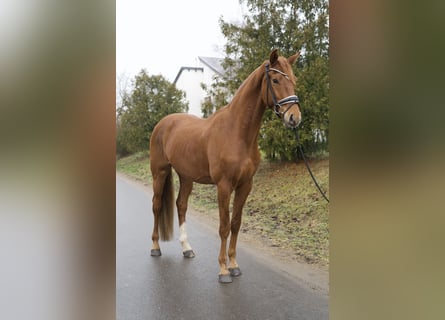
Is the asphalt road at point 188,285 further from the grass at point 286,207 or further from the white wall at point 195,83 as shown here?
the white wall at point 195,83

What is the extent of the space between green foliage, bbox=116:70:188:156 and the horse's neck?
558 millimetres

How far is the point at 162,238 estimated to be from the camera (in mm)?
2748

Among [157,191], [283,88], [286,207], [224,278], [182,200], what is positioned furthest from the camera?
[286,207]

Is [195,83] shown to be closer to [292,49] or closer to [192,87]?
[192,87]

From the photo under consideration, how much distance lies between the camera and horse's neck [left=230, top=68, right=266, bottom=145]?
214 centimetres

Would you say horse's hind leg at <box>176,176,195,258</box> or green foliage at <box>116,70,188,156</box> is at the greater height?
green foliage at <box>116,70,188,156</box>

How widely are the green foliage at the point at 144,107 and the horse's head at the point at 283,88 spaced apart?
767 mm

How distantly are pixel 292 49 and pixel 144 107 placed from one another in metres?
1.45

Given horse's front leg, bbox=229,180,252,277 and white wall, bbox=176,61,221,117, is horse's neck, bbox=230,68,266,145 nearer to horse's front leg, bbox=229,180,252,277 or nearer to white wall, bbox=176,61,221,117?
horse's front leg, bbox=229,180,252,277

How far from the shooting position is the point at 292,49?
2.94 meters

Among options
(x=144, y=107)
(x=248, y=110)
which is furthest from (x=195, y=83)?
(x=248, y=110)

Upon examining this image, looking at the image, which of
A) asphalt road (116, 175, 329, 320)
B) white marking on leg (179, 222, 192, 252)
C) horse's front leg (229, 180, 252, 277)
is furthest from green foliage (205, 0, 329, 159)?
asphalt road (116, 175, 329, 320)
